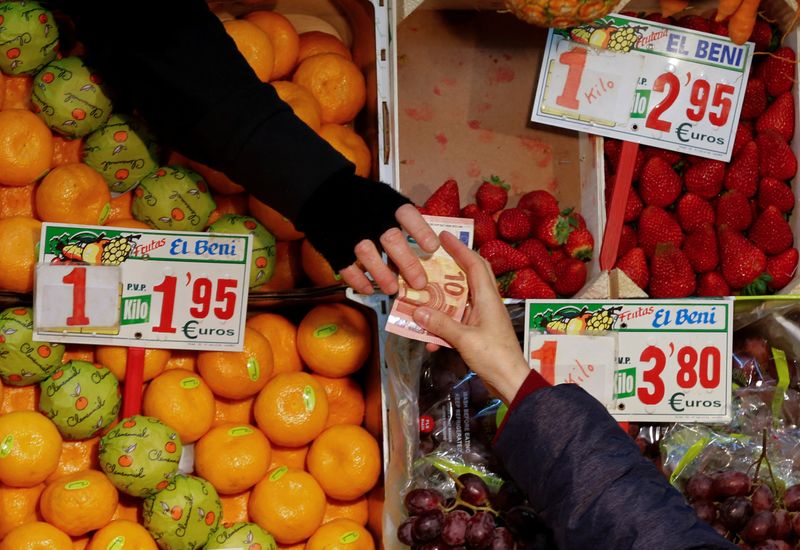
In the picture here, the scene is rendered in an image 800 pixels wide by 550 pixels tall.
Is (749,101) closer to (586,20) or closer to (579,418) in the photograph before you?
(586,20)

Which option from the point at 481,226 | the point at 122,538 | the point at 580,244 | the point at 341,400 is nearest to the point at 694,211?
the point at 580,244

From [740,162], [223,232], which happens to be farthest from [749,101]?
[223,232]

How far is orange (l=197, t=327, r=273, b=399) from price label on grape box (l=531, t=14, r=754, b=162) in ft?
2.72

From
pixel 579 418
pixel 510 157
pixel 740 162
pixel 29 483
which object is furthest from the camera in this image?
pixel 510 157

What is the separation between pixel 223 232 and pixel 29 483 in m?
0.62

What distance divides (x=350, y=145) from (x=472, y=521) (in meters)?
0.84

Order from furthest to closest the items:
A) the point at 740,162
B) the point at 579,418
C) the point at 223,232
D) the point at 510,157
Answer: the point at 510,157 < the point at 740,162 < the point at 223,232 < the point at 579,418

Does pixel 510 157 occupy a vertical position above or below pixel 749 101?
below

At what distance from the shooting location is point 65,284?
67.3 inches

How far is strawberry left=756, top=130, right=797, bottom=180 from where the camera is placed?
201 centimetres

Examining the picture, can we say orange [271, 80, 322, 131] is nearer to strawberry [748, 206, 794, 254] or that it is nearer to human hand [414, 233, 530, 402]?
human hand [414, 233, 530, 402]

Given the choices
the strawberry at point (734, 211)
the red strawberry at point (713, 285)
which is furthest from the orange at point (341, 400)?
the strawberry at point (734, 211)

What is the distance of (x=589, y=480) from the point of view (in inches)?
50.0

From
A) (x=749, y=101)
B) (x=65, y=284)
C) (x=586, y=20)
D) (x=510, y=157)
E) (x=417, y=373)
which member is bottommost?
(x=417, y=373)
